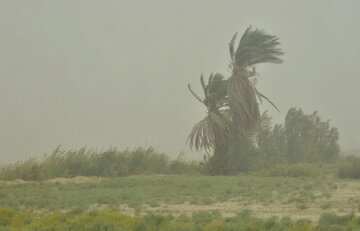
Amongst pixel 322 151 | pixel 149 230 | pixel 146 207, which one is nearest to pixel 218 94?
pixel 322 151

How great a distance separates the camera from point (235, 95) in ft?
98.9

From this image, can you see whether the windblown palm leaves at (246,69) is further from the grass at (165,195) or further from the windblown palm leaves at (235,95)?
the grass at (165,195)

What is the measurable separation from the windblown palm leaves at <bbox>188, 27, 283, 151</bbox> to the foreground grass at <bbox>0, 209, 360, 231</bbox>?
1927cm

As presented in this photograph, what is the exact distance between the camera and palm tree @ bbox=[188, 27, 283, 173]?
30312 millimetres

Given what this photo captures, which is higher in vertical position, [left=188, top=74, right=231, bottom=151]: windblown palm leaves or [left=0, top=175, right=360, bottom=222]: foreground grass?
[left=188, top=74, right=231, bottom=151]: windblown palm leaves

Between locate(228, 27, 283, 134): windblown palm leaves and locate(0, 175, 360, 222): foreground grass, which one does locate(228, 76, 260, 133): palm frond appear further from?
locate(0, 175, 360, 222): foreground grass

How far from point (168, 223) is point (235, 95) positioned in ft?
68.3

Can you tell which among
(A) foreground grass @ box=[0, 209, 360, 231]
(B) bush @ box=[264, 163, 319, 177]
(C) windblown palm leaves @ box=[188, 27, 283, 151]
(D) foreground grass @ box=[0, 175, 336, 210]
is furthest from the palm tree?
(A) foreground grass @ box=[0, 209, 360, 231]

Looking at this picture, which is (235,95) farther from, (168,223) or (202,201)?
(168,223)

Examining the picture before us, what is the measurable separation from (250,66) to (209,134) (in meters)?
4.81

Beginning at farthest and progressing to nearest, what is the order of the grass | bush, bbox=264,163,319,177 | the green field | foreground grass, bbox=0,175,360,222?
bush, bbox=264,163,319,177, the grass, foreground grass, bbox=0,175,360,222, the green field

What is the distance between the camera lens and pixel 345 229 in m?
8.73

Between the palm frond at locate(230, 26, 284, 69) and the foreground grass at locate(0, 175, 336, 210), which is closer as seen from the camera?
the foreground grass at locate(0, 175, 336, 210)

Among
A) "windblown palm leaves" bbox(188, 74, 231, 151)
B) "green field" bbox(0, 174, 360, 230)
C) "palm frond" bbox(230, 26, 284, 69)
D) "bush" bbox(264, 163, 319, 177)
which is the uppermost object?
"palm frond" bbox(230, 26, 284, 69)
